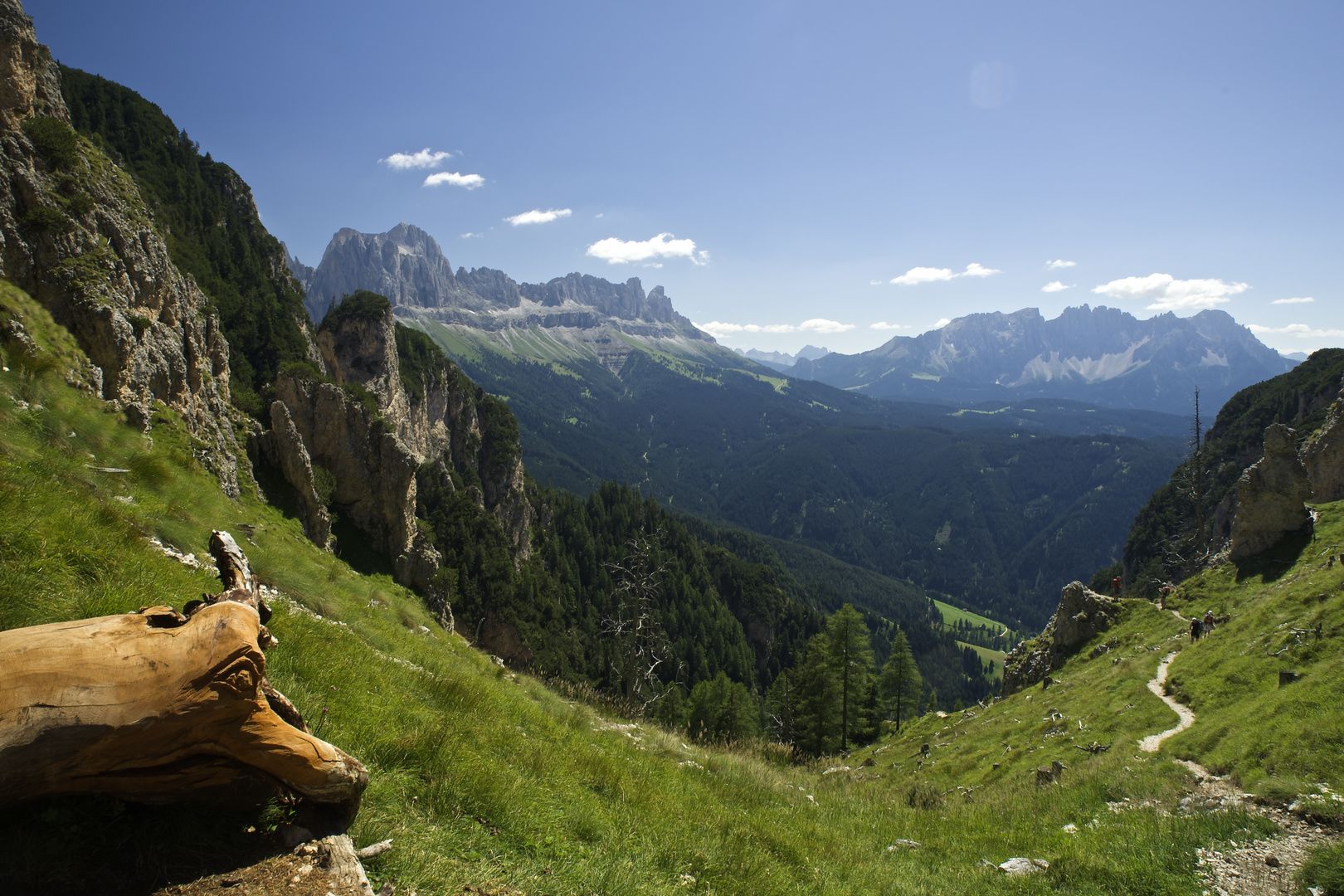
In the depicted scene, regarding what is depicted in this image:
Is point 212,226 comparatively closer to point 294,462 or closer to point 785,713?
point 294,462

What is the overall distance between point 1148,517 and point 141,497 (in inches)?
6159

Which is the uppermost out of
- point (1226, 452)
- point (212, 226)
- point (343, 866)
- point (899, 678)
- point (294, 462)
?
point (212, 226)

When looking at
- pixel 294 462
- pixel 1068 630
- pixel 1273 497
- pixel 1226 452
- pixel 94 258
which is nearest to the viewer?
pixel 94 258

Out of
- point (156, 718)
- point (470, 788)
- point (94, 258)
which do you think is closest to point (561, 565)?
point (94, 258)

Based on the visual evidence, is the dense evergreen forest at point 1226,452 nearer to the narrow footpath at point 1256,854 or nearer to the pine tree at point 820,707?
the pine tree at point 820,707

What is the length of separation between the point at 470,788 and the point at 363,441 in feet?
137

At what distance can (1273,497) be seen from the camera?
32156 mm

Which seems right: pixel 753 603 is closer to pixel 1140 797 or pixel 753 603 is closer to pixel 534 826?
pixel 1140 797

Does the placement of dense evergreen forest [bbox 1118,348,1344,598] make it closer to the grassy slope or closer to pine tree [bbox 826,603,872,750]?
pine tree [bbox 826,603,872,750]

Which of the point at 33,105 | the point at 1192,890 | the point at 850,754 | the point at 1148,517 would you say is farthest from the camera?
the point at 1148,517

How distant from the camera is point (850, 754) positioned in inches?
1506

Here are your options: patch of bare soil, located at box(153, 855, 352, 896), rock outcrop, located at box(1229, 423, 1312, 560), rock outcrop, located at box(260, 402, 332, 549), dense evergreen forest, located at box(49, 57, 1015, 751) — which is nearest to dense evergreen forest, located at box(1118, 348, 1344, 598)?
dense evergreen forest, located at box(49, 57, 1015, 751)

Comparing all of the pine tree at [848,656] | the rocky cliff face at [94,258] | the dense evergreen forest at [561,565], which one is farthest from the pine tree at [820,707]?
the rocky cliff face at [94,258]

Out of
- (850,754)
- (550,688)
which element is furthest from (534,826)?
(850,754)
